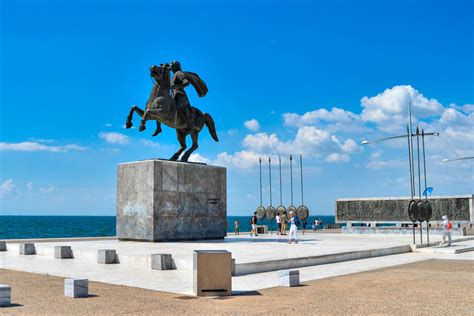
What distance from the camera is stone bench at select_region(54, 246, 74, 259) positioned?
19656mm

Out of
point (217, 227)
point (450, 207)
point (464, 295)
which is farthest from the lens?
point (450, 207)

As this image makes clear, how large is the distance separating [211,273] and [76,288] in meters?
2.74

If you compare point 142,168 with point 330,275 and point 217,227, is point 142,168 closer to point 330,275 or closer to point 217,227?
point 217,227

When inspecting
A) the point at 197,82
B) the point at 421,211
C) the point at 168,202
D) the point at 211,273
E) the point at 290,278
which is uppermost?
the point at 197,82

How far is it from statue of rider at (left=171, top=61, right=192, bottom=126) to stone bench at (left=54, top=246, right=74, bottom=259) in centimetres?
846

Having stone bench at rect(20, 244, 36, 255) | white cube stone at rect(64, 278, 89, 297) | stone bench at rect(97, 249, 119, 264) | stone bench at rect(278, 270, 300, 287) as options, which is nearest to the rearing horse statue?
stone bench at rect(20, 244, 36, 255)

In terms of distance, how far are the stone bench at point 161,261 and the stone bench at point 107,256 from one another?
2.39 metres

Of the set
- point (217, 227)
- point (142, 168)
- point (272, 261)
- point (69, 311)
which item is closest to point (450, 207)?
point (217, 227)

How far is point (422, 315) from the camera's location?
944cm

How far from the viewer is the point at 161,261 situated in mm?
15742

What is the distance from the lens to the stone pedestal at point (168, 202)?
23.4 m

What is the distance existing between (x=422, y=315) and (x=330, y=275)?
5.80m

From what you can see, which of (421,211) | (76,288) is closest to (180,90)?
(421,211)

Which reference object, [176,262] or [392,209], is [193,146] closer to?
[176,262]
